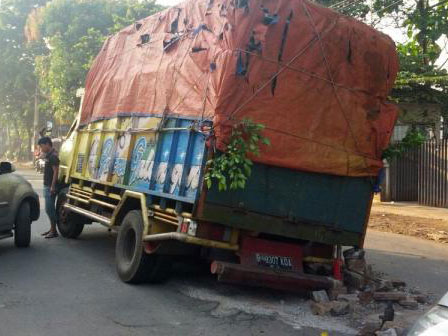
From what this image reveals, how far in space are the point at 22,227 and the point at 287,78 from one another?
4.92 meters

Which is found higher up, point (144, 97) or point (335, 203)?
point (144, 97)

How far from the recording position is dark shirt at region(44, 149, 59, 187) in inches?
360

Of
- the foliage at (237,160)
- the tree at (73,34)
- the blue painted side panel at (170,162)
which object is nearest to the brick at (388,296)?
the foliage at (237,160)

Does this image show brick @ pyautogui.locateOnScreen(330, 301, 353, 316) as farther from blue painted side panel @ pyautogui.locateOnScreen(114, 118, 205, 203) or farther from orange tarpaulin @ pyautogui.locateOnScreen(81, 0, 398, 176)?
blue painted side panel @ pyautogui.locateOnScreen(114, 118, 205, 203)

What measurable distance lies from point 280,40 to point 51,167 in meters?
5.28

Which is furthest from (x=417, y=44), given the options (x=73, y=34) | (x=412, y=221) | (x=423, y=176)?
(x=73, y=34)

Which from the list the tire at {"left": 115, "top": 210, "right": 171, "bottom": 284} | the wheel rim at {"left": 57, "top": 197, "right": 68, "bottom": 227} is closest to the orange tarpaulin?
the tire at {"left": 115, "top": 210, "right": 171, "bottom": 284}

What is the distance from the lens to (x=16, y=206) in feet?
26.5

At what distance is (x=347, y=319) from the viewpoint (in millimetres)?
5078

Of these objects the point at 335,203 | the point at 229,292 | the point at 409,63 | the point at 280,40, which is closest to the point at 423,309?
the point at 335,203

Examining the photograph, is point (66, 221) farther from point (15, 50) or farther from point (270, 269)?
point (15, 50)

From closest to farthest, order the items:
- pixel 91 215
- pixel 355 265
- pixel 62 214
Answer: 1. pixel 355 265
2. pixel 91 215
3. pixel 62 214

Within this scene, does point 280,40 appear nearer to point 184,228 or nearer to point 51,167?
point 184,228

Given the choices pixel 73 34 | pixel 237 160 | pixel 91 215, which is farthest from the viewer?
pixel 73 34
